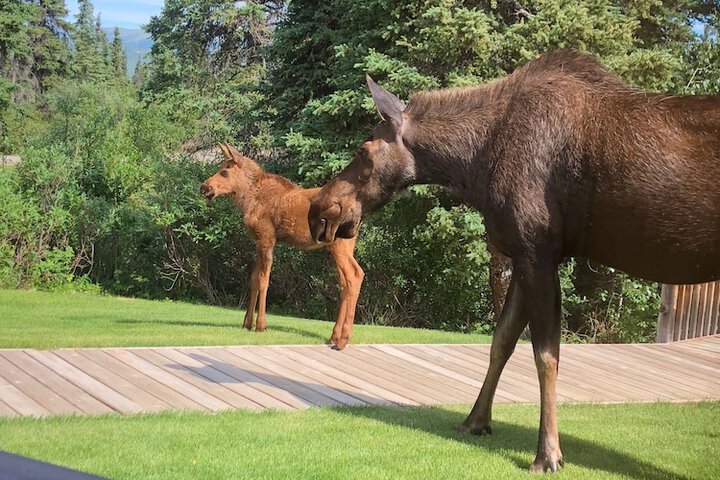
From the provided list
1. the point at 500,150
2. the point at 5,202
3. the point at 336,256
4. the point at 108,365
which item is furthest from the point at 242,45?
the point at 500,150

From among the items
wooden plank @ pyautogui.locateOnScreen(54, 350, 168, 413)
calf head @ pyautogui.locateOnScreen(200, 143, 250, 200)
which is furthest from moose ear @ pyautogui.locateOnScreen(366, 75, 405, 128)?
calf head @ pyautogui.locateOnScreen(200, 143, 250, 200)

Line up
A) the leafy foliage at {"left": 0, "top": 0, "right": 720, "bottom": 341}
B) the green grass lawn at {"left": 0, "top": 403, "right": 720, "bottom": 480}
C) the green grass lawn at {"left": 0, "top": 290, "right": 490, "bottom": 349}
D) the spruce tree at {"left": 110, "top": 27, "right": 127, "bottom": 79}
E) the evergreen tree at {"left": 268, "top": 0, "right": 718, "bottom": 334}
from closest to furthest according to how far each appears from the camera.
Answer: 1. the green grass lawn at {"left": 0, "top": 403, "right": 720, "bottom": 480}
2. the green grass lawn at {"left": 0, "top": 290, "right": 490, "bottom": 349}
3. the evergreen tree at {"left": 268, "top": 0, "right": 718, "bottom": 334}
4. the leafy foliage at {"left": 0, "top": 0, "right": 720, "bottom": 341}
5. the spruce tree at {"left": 110, "top": 27, "right": 127, "bottom": 79}

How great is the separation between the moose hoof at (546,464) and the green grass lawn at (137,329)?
4.50 m

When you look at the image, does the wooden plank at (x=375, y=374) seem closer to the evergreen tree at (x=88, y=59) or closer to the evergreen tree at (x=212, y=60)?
the evergreen tree at (x=212, y=60)

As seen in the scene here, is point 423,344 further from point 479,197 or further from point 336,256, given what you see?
point 479,197

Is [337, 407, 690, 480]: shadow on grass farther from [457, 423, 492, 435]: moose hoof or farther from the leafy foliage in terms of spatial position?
the leafy foliage

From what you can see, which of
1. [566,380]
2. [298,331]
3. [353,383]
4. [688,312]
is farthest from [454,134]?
[688,312]

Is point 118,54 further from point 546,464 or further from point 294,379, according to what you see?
point 546,464

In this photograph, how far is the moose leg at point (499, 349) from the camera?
5.52 metres

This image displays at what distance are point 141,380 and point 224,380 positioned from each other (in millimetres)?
691

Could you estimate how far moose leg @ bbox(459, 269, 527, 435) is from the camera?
552 cm

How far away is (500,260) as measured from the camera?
15.3m

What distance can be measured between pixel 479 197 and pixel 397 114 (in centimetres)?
86

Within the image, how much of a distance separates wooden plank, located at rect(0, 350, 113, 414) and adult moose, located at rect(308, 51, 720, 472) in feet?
7.69
